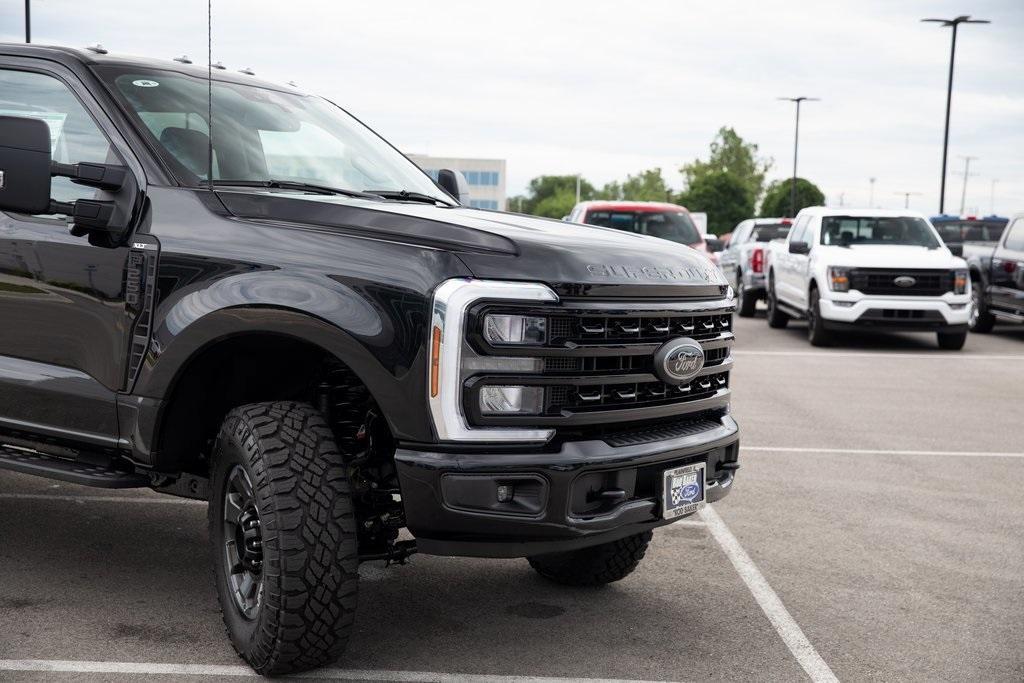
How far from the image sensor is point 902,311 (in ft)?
50.4

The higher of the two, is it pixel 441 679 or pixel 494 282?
pixel 494 282

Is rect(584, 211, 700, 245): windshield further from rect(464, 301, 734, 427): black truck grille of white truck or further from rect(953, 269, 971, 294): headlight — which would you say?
rect(464, 301, 734, 427): black truck grille of white truck

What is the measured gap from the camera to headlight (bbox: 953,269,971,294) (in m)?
15.3

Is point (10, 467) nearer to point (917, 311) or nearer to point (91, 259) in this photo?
point (91, 259)

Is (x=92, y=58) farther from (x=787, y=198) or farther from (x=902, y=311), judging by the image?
(x=787, y=198)

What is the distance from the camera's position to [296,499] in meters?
3.78

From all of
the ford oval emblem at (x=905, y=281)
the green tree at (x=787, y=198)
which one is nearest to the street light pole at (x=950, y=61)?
the ford oval emblem at (x=905, y=281)

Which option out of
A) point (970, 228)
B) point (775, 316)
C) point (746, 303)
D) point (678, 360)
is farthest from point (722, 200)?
point (678, 360)

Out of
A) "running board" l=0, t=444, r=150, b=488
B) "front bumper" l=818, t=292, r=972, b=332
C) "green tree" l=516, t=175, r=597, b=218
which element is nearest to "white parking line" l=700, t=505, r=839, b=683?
"running board" l=0, t=444, r=150, b=488

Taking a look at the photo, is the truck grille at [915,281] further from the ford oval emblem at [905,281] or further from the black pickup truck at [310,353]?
the black pickup truck at [310,353]

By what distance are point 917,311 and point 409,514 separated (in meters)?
12.8

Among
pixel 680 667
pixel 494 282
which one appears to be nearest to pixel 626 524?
pixel 680 667

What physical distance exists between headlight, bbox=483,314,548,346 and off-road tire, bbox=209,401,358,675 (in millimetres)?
676

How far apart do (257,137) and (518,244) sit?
1.51m
